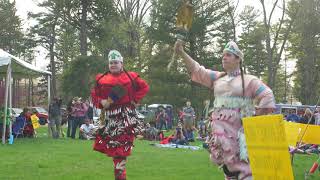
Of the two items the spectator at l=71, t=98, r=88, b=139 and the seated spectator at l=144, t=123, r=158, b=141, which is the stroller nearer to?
the spectator at l=71, t=98, r=88, b=139

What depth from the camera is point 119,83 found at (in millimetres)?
7980

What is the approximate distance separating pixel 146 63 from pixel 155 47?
214cm

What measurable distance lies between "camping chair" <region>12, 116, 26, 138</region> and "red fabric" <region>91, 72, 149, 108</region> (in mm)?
15476

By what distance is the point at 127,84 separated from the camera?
8.04 m

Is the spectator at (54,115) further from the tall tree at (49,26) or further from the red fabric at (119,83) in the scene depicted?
the tall tree at (49,26)

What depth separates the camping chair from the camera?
74.9 ft

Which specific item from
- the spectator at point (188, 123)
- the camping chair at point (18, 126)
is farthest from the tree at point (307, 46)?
Result: the camping chair at point (18, 126)

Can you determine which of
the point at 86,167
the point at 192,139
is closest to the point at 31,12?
the point at 192,139

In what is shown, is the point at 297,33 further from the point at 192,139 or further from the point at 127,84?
the point at 127,84

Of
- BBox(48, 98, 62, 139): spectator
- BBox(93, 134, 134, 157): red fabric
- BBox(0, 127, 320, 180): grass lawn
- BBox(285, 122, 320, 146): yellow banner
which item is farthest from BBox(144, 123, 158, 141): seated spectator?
BBox(93, 134, 134, 157): red fabric

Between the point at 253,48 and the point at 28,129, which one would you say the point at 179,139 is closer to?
the point at 28,129

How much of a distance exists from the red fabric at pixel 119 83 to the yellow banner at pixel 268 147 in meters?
3.11

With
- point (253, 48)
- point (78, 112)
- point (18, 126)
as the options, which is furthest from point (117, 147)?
point (253, 48)

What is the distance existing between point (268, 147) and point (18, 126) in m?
19.3
